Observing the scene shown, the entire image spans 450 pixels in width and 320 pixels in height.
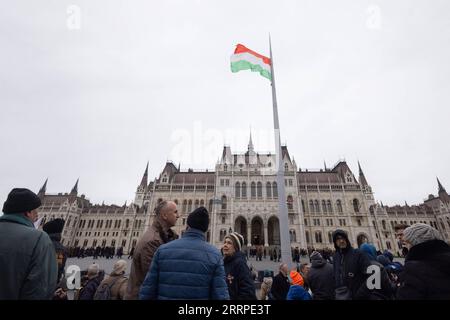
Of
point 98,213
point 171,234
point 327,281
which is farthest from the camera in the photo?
point 98,213

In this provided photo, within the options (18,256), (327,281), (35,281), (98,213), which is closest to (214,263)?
(35,281)

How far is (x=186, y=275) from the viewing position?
2164 millimetres

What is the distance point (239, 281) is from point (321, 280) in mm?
1733

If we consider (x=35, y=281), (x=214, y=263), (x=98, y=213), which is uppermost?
(x=98, y=213)

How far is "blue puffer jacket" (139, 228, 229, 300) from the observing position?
7.06 feet

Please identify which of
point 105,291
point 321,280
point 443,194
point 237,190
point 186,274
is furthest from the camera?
point 443,194

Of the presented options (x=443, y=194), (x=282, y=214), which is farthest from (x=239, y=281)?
(x=443, y=194)

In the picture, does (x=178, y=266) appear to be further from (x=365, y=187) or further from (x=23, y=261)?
(x=365, y=187)

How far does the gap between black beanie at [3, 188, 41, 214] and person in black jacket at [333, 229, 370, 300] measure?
4481mm

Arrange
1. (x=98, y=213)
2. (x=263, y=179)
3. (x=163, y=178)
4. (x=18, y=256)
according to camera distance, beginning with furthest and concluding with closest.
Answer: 1. (x=98, y=213)
2. (x=163, y=178)
3. (x=263, y=179)
4. (x=18, y=256)

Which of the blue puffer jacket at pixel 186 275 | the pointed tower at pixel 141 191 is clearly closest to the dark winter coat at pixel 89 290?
the blue puffer jacket at pixel 186 275
